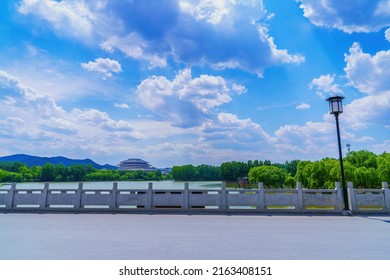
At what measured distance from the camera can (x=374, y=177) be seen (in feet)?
113

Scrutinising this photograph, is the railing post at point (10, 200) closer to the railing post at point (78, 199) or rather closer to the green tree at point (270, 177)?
the railing post at point (78, 199)

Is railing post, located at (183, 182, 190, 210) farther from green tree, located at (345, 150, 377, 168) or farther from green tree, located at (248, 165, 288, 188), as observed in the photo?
green tree, located at (248, 165, 288, 188)

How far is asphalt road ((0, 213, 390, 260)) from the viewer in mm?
Result: 5434

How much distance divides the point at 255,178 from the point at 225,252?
67.0 metres

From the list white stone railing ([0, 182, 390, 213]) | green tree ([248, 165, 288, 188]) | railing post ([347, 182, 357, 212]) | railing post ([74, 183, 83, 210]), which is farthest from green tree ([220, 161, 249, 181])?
railing post ([74, 183, 83, 210])

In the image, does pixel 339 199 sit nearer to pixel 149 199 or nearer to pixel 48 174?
pixel 149 199

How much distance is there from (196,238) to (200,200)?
4992 millimetres

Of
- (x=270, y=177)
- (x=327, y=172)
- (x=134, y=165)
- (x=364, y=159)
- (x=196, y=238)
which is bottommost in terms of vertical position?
(x=196, y=238)

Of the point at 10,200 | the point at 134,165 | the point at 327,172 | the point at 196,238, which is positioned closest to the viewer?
the point at 196,238

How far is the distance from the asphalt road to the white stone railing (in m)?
1.12

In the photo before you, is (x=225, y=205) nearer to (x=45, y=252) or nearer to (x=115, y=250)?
(x=115, y=250)

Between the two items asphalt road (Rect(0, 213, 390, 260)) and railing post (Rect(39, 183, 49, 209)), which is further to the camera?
railing post (Rect(39, 183, 49, 209))

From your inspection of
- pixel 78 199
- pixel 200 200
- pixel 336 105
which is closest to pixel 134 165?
pixel 78 199

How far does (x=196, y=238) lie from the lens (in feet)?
22.1
